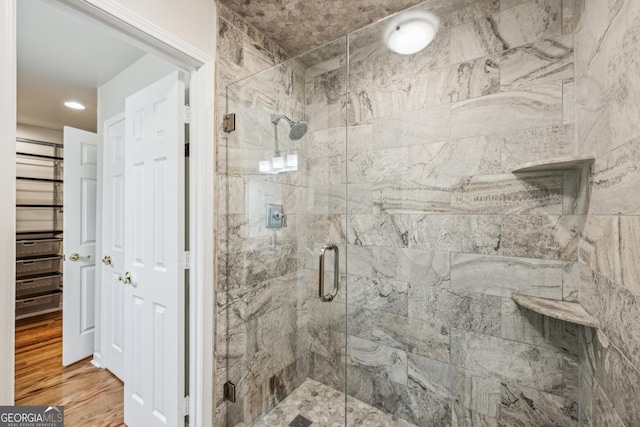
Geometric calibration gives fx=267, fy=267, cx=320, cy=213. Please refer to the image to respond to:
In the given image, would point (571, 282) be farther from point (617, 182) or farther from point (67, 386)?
point (67, 386)

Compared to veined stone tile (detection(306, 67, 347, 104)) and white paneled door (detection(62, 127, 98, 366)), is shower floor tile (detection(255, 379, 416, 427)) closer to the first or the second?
veined stone tile (detection(306, 67, 347, 104))

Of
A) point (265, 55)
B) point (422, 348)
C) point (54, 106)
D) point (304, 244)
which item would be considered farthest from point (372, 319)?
point (54, 106)

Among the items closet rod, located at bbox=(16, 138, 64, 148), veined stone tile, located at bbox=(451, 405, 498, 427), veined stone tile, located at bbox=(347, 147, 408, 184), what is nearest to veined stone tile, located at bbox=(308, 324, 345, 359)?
veined stone tile, located at bbox=(451, 405, 498, 427)

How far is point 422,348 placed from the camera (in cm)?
155

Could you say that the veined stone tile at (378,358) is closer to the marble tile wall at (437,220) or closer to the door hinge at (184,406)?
the marble tile wall at (437,220)

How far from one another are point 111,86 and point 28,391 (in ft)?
8.16

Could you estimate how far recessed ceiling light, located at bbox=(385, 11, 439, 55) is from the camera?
1.39 m

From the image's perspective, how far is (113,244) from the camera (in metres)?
2.27

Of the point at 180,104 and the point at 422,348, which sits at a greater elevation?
the point at 180,104

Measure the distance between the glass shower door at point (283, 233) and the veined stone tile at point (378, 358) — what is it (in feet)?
0.67

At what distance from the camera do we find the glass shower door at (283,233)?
154 cm

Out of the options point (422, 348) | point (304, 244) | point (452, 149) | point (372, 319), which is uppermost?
point (452, 149)

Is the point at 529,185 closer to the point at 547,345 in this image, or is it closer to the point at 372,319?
the point at 547,345

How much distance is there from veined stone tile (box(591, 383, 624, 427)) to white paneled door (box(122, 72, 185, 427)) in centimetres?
176
